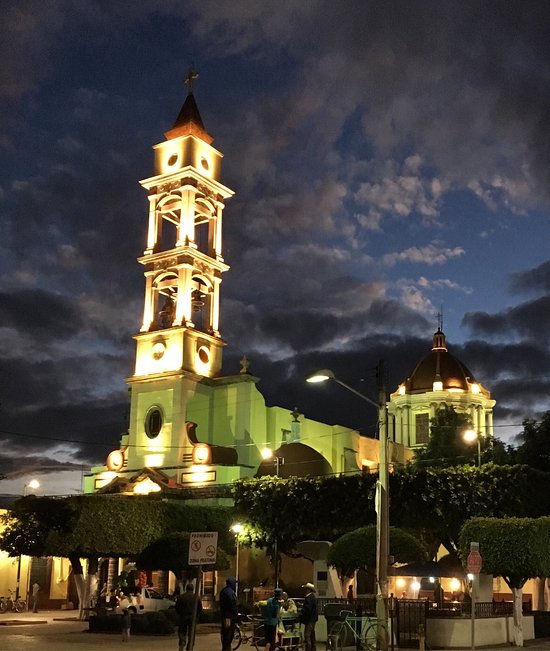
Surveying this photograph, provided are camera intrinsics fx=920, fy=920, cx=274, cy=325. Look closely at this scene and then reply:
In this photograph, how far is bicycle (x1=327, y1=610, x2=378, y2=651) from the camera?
79.4 feet

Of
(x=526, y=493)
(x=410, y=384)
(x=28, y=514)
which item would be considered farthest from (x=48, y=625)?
(x=410, y=384)

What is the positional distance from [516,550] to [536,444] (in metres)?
24.5

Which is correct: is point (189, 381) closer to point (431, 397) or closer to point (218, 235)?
point (218, 235)

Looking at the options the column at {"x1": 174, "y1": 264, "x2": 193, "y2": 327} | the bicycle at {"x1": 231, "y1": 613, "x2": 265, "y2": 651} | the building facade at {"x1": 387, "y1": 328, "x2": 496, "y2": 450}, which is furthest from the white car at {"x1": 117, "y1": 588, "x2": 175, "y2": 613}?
the building facade at {"x1": 387, "y1": 328, "x2": 496, "y2": 450}

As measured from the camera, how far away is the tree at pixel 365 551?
3431 centimetres

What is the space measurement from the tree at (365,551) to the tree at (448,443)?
3177 cm

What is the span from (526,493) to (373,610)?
718 inches

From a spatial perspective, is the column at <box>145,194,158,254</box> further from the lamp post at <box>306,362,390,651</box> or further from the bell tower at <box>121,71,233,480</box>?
the lamp post at <box>306,362,390,651</box>

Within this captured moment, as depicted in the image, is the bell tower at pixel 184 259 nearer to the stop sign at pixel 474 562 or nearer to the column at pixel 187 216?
the column at pixel 187 216

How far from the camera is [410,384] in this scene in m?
103

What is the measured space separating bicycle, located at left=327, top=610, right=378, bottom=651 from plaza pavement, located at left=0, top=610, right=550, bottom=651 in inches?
15.1

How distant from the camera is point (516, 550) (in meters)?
29.6

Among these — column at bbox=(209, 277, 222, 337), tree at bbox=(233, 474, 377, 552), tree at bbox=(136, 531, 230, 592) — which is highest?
column at bbox=(209, 277, 222, 337)

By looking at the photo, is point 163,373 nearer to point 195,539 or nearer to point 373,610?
point 373,610
